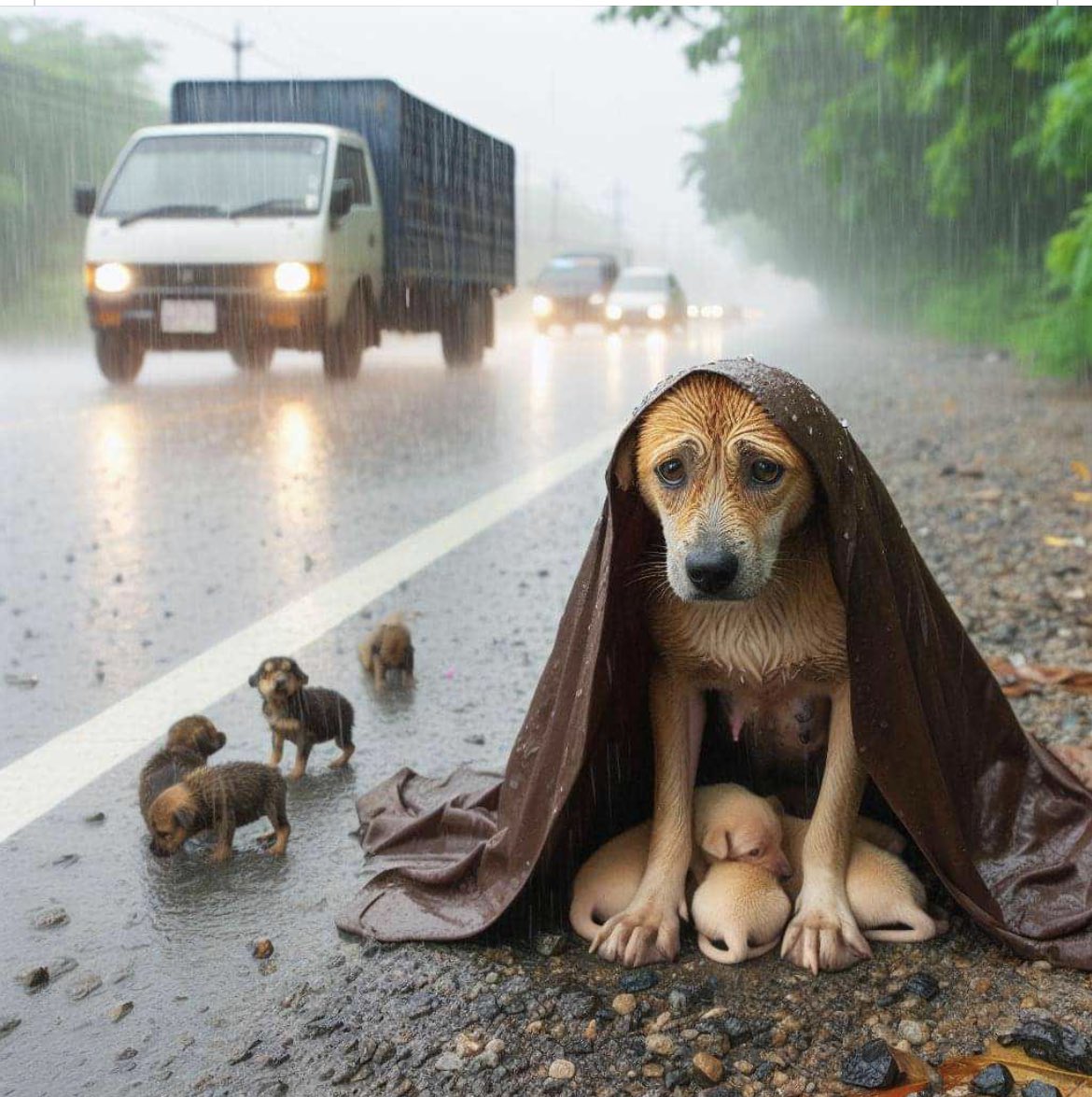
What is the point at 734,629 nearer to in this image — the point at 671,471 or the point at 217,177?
the point at 671,471

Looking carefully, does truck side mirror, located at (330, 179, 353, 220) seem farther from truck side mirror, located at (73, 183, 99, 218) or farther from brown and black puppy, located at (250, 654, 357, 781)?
brown and black puppy, located at (250, 654, 357, 781)

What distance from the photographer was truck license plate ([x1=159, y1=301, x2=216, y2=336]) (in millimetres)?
15047

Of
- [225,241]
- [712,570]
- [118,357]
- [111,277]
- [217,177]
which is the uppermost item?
[217,177]

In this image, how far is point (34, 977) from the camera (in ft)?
10.5

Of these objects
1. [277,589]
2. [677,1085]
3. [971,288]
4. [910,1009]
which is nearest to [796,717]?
[910,1009]

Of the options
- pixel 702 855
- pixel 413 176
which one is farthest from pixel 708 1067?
pixel 413 176

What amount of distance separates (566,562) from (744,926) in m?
4.35

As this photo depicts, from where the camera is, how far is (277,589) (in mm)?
6852

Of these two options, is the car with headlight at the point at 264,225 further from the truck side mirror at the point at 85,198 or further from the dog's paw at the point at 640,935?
the dog's paw at the point at 640,935

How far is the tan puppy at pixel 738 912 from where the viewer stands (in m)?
3.24

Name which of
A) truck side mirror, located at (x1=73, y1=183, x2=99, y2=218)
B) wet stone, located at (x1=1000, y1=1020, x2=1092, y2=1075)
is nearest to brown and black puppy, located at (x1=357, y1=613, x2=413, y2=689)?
wet stone, located at (x1=1000, y1=1020, x2=1092, y2=1075)

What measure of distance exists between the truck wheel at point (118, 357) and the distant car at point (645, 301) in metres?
20.6

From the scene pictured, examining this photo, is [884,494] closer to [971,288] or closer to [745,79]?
[971,288]

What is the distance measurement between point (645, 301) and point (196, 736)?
1290 inches
